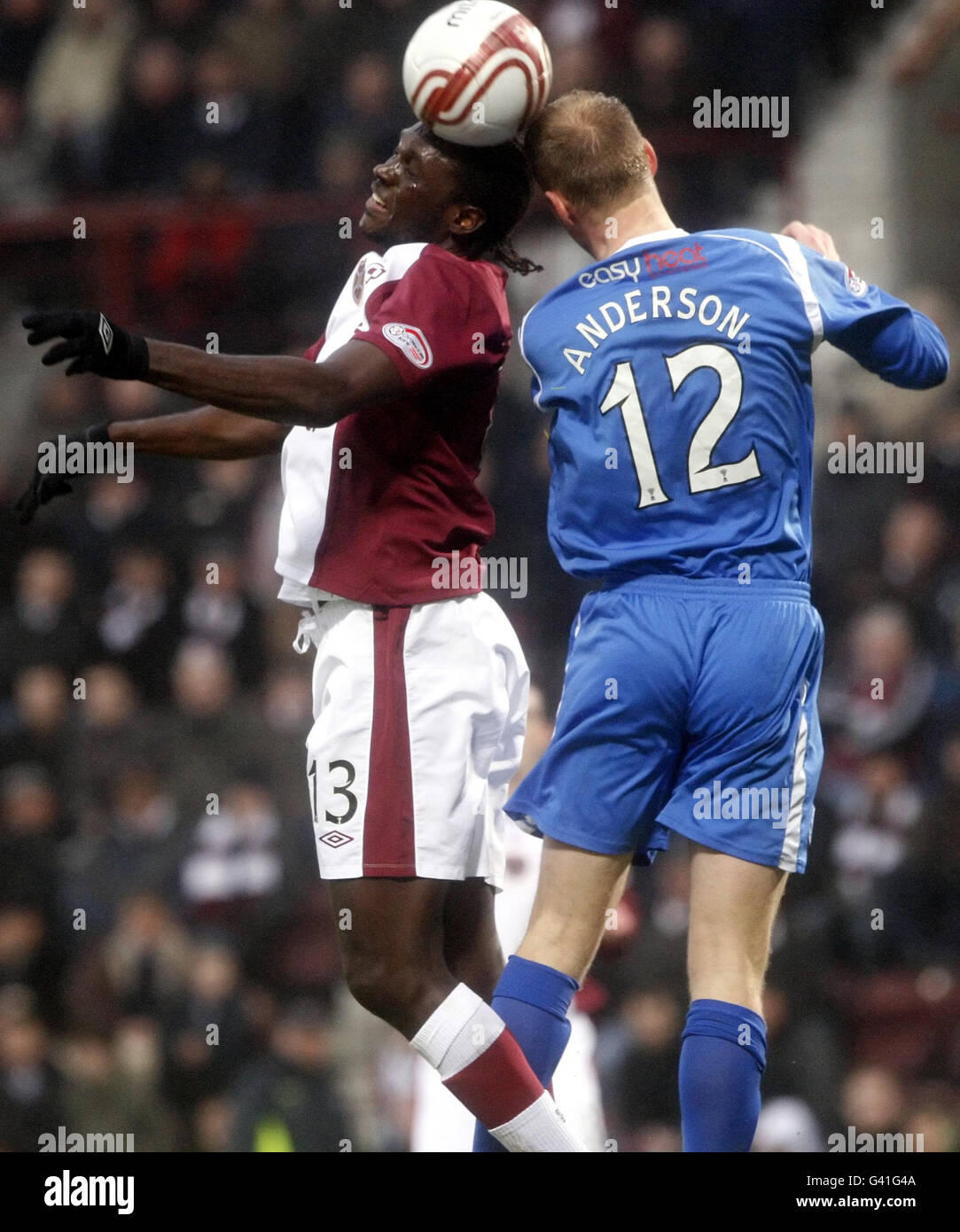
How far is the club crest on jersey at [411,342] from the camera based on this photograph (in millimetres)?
3242

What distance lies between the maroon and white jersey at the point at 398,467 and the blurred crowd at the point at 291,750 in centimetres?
265

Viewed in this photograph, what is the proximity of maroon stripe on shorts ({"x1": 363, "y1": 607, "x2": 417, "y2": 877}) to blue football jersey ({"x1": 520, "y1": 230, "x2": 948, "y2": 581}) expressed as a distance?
398 mm

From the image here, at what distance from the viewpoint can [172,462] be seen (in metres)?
7.71

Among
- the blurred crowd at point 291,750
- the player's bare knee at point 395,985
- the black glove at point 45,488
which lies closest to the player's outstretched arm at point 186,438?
the black glove at point 45,488

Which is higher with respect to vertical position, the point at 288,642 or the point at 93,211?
the point at 93,211

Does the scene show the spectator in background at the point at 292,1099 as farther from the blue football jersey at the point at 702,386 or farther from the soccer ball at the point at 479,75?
the soccer ball at the point at 479,75

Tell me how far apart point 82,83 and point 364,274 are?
5612mm

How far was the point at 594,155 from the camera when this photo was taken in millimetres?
3361

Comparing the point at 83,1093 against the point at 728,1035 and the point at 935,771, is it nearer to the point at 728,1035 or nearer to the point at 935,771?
the point at 935,771

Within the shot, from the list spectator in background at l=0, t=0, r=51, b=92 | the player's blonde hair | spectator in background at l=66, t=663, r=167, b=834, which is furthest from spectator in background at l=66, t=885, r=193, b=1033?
spectator in background at l=0, t=0, r=51, b=92

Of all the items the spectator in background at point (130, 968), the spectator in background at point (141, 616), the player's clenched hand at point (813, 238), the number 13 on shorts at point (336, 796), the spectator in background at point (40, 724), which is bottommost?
the spectator in background at point (130, 968)

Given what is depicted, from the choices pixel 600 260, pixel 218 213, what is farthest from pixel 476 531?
pixel 218 213

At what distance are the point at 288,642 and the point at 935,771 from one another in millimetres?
2545

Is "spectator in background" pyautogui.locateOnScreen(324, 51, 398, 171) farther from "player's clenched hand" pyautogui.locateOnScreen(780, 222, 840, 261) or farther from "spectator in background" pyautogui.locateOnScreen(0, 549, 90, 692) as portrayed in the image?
"player's clenched hand" pyautogui.locateOnScreen(780, 222, 840, 261)
